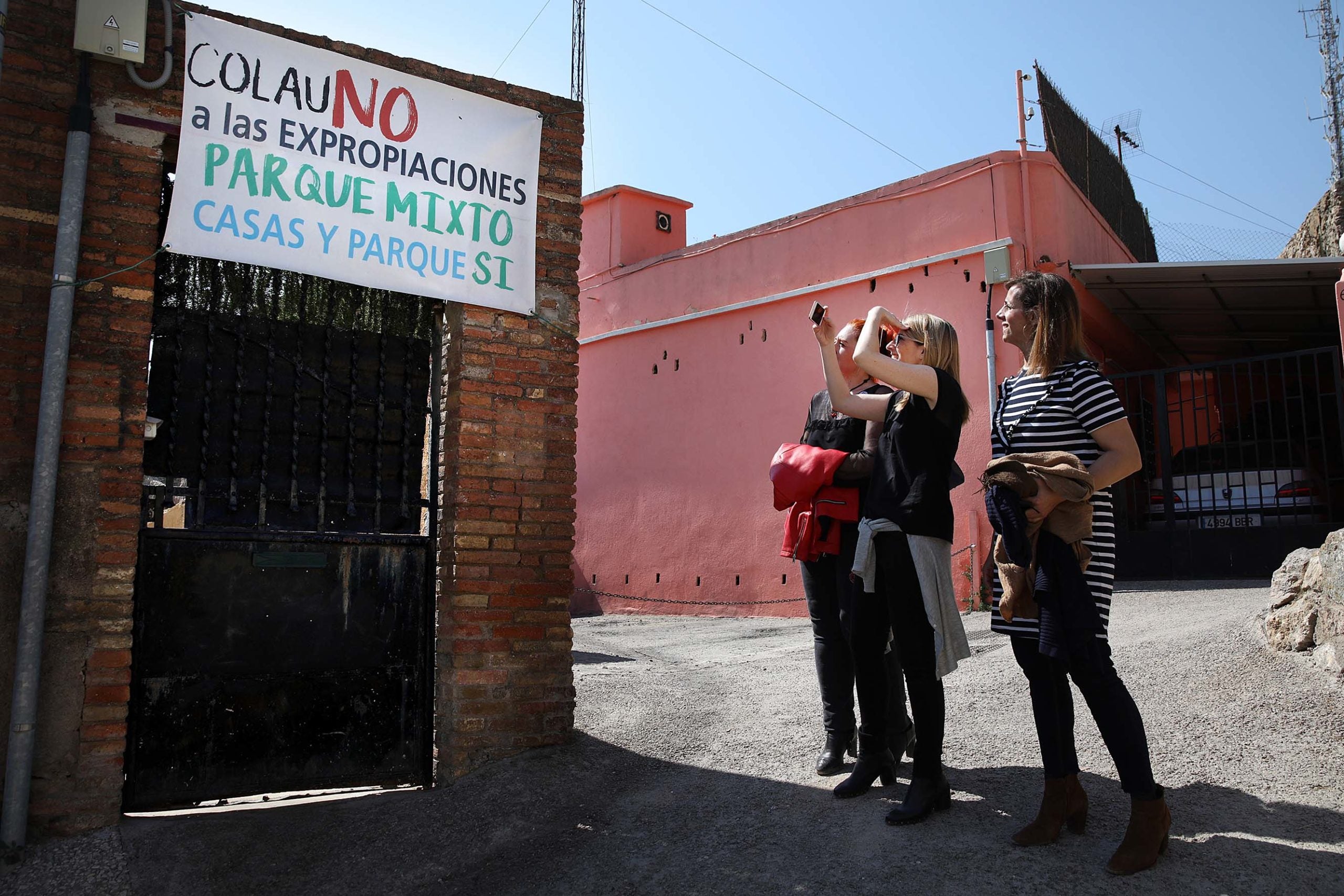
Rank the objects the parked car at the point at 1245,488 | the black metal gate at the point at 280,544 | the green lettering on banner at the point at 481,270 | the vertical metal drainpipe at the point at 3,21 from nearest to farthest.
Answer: the vertical metal drainpipe at the point at 3,21 < the black metal gate at the point at 280,544 < the green lettering on banner at the point at 481,270 < the parked car at the point at 1245,488

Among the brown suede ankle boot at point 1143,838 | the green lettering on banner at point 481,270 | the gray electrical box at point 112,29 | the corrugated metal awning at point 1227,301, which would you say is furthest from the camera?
the corrugated metal awning at point 1227,301

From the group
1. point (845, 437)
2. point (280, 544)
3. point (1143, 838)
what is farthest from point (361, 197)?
point (1143, 838)

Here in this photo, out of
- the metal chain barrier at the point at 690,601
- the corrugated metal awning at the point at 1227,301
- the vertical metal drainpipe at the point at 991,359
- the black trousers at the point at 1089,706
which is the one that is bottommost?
the metal chain barrier at the point at 690,601

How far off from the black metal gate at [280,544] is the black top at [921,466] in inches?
92.1

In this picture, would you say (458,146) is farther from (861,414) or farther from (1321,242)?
(1321,242)

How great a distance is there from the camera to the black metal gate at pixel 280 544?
4203 mm

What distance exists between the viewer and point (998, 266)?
1030 cm

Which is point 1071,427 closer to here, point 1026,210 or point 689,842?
point 689,842

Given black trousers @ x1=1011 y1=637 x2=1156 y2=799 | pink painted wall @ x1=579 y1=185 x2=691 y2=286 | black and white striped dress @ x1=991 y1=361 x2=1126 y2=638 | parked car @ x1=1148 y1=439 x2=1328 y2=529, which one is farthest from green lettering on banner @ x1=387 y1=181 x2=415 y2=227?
pink painted wall @ x1=579 y1=185 x2=691 y2=286

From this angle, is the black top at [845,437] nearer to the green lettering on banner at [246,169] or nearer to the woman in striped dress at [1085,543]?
the woman in striped dress at [1085,543]

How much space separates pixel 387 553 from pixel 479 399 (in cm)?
86

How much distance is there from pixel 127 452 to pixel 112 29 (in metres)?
1.77

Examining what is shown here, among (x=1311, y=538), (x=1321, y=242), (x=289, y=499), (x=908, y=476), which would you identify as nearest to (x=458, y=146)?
(x=289, y=499)

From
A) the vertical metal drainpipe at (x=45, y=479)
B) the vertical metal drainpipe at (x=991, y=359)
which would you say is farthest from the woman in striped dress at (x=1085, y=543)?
the vertical metal drainpipe at (x=991, y=359)
